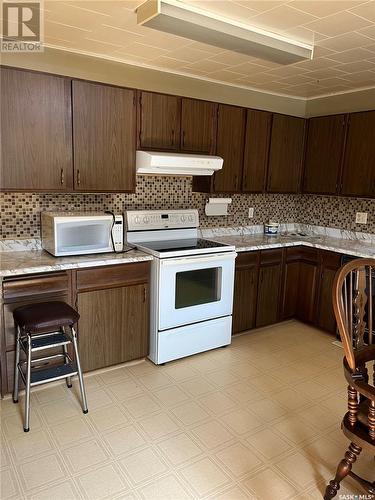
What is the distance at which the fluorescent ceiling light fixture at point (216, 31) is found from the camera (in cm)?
203

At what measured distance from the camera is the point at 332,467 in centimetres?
205

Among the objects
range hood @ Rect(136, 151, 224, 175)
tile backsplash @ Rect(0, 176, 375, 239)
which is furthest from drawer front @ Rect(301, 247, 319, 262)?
range hood @ Rect(136, 151, 224, 175)

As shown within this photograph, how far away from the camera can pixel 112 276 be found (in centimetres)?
283

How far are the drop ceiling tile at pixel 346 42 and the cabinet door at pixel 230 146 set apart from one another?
1.09 m

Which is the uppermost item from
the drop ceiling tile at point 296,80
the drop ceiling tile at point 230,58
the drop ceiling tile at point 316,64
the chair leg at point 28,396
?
the drop ceiling tile at point 296,80

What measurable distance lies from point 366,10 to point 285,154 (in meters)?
1.98

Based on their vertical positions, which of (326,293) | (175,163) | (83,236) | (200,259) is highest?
(175,163)

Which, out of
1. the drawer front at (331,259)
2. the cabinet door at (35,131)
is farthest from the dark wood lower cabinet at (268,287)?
the cabinet door at (35,131)

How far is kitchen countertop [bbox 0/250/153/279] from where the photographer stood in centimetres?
247

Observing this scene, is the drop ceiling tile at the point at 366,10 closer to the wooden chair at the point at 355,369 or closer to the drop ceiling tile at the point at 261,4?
the drop ceiling tile at the point at 261,4

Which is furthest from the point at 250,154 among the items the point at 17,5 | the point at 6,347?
the point at 6,347

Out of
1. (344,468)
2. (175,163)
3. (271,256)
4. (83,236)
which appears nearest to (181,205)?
(175,163)

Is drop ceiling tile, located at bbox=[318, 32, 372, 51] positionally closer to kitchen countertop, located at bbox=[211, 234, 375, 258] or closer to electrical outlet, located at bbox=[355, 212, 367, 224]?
kitchen countertop, located at bbox=[211, 234, 375, 258]

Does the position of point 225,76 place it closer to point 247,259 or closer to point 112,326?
point 247,259
